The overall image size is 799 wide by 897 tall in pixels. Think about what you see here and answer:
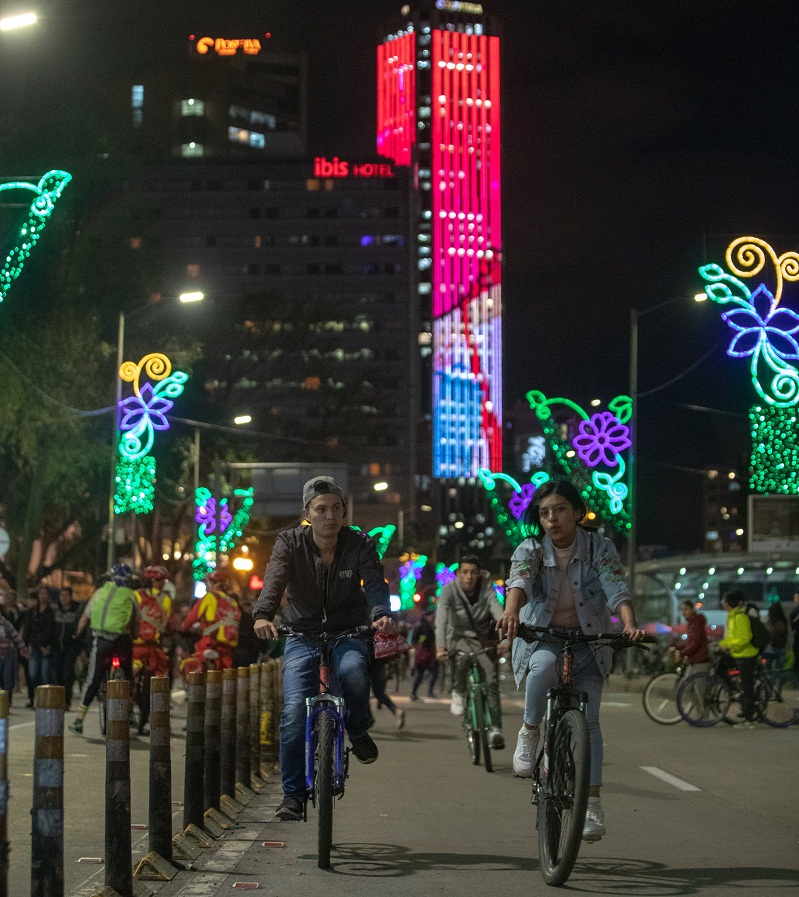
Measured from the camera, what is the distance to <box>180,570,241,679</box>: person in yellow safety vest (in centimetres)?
1950

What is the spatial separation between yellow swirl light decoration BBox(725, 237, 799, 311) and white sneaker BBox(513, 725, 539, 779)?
54.9 feet

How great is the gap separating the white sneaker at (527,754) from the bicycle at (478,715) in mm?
6079

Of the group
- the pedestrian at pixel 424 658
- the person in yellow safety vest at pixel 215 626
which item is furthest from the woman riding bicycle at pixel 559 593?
the pedestrian at pixel 424 658

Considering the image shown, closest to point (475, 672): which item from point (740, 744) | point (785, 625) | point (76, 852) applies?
point (740, 744)

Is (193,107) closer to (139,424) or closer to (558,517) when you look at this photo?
(139,424)

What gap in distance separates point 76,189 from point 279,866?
31.7 meters

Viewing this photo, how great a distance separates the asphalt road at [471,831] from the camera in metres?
7.68

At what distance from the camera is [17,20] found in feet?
62.3

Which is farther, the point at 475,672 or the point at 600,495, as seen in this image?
the point at 600,495

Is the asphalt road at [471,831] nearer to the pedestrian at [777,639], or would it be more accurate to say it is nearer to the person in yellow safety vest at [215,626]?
the person in yellow safety vest at [215,626]

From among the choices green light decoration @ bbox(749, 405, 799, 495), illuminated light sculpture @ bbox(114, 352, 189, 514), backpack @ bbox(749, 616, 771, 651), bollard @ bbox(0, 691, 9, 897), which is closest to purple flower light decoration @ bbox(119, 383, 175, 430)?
illuminated light sculpture @ bbox(114, 352, 189, 514)

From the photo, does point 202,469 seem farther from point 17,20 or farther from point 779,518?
point 17,20

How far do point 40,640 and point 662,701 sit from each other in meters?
8.52

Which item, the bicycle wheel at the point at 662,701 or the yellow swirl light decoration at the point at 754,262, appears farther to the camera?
the yellow swirl light decoration at the point at 754,262
